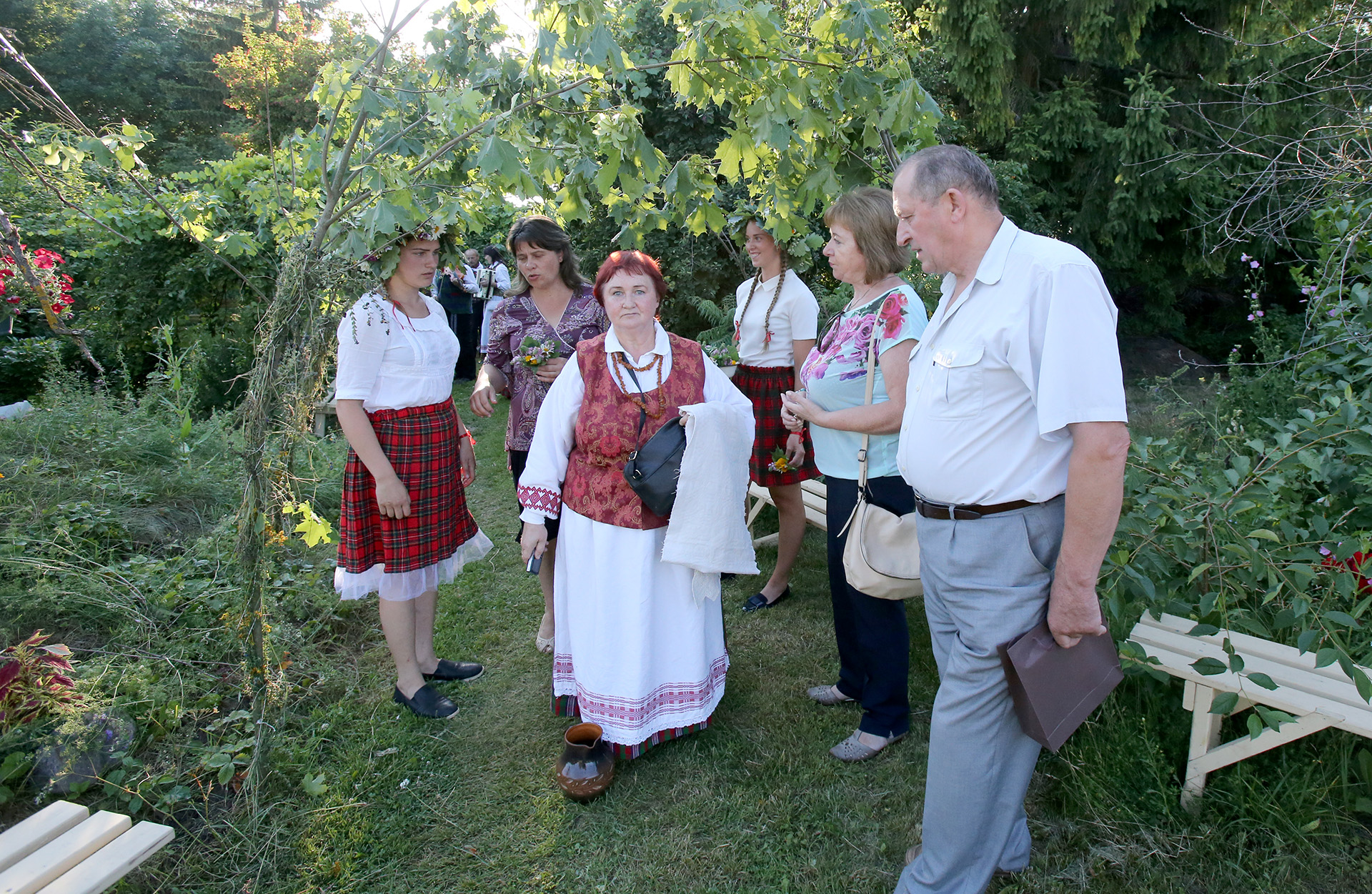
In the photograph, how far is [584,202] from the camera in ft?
9.48

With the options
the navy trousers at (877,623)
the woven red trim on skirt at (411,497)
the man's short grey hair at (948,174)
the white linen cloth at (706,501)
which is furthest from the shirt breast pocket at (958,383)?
the woven red trim on skirt at (411,497)

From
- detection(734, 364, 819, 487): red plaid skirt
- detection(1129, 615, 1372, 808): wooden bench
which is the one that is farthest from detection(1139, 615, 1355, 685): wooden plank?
detection(734, 364, 819, 487): red plaid skirt

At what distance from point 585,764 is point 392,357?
5.25ft

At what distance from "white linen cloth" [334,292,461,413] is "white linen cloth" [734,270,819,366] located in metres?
1.53

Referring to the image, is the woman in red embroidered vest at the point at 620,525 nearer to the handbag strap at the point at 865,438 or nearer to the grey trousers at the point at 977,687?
the handbag strap at the point at 865,438

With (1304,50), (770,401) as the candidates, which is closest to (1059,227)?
(1304,50)

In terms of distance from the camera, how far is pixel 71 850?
1886mm

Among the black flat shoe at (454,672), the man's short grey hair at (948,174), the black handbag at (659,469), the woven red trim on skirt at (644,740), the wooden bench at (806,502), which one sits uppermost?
the man's short grey hair at (948,174)

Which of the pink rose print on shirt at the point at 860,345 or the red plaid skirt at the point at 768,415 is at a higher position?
the pink rose print on shirt at the point at 860,345

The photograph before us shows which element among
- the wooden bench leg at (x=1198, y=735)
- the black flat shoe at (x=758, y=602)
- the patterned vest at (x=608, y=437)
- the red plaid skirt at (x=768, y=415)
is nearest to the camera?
the wooden bench leg at (x=1198, y=735)

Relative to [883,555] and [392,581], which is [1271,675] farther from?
[392,581]

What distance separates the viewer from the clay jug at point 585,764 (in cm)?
Answer: 262

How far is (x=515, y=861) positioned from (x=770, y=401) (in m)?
Answer: 2.37

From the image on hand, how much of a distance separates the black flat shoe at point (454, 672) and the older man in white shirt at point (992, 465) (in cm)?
209
